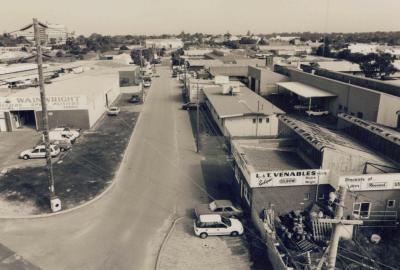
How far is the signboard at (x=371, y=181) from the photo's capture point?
17938mm

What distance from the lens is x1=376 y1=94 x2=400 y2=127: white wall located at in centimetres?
3216

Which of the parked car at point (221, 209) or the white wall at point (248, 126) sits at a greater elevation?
the white wall at point (248, 126)

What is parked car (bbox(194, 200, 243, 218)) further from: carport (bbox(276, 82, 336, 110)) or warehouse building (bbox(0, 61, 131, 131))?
carport (bbox(276, 82, 336, 110))

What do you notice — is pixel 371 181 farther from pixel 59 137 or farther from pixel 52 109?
pixel 52 109

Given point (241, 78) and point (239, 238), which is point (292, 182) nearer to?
point (239, 238)

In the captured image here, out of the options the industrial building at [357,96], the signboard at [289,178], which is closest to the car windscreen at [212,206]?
the signboard at [289,178]

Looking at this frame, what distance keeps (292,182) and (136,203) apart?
980 centimetres

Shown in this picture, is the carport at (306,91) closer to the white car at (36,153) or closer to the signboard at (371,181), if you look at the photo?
the signboard at (371,181)

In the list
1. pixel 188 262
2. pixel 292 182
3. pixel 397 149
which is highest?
pixel 397 149

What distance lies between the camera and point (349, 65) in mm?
68875

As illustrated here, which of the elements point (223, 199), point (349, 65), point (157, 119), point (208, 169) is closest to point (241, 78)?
point (349, 65)

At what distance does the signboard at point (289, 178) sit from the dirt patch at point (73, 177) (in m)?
11.2

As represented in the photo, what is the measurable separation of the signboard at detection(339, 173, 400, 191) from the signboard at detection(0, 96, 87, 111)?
29.3 meters

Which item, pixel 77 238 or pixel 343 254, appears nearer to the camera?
pixel 343 254
